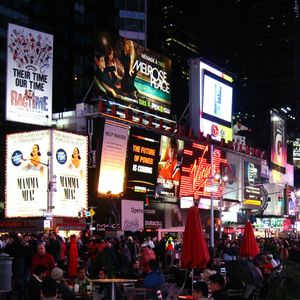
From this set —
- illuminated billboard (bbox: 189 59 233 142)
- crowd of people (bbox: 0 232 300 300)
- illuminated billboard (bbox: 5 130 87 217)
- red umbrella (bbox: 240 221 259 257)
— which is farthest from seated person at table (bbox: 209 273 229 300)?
illuminated billboard (bbox: 189 59 233 142)

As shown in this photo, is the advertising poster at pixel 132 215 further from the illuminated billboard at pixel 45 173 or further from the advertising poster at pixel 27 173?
the advertising poster at pixel 27 173

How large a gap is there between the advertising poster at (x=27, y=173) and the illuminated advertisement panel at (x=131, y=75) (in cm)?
820

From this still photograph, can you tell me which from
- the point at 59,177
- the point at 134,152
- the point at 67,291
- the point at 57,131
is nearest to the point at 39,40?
the point at 57,131

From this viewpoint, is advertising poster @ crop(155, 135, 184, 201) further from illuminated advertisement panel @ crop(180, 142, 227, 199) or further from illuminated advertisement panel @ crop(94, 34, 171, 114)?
illuminated advertisement panel @ crop(94, 34, 171, 114)

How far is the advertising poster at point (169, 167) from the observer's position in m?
54.2

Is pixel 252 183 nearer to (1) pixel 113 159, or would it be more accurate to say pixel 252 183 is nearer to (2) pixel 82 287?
(1) pixel 113 159

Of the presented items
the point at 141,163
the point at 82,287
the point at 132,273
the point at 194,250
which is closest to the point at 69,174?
the point at 141,163


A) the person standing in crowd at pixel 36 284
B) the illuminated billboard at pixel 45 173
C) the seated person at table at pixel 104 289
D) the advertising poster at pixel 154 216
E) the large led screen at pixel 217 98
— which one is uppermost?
the large led screen at pixel 217 98

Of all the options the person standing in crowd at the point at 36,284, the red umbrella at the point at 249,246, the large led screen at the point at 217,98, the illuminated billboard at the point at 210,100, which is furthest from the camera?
the large led screen at the point at 217,98

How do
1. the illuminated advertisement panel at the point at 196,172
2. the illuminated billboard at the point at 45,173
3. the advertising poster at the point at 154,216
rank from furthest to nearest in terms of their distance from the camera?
the illuminated advertisement panel at the point at 196,172 < the advertising poster at the point at 154,216 < the illuminated billboard at the point at 45,173

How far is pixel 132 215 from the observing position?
4962cm

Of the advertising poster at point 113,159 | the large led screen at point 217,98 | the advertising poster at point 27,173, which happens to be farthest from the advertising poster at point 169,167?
the advertising poster at point 27,173

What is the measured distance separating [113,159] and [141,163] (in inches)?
163

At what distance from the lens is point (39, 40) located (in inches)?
1635
